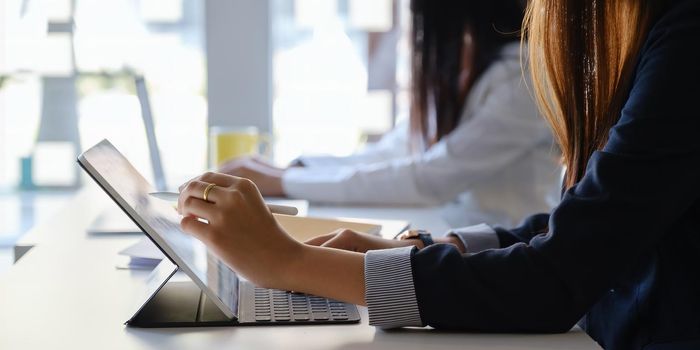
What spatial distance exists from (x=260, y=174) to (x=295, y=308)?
97 cm

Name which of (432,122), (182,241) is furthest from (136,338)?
(432,122)

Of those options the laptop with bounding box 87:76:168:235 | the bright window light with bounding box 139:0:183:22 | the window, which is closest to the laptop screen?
the laptop with bounding box 87:76:168:235

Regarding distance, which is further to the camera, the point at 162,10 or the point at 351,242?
the point at 162,10

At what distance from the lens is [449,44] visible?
188cm

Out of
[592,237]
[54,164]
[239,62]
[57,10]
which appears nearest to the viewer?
[592,237]

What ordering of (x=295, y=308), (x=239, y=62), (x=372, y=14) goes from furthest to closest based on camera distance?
1. (x=372, y=14)
2. (x=239, y=62)
3. (x=295, y=308)

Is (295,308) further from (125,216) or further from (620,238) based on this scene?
(125,216)

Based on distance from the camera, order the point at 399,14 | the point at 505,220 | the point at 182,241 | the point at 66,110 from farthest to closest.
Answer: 1. the point at 66,110
2. the point at 399,14
3. the point at 505,220
4. the point at 182,241

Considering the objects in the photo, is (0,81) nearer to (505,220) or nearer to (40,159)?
(40,159)

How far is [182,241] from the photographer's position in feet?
2.96

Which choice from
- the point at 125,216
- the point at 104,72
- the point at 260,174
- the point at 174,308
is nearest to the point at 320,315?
the point at 174,308

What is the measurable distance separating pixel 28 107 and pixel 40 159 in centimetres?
22

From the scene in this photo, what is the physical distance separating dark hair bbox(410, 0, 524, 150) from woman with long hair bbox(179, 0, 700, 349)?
0.90 m

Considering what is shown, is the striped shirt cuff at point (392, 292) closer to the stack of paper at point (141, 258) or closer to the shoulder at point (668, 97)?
the shoulder at point (668, 97)
